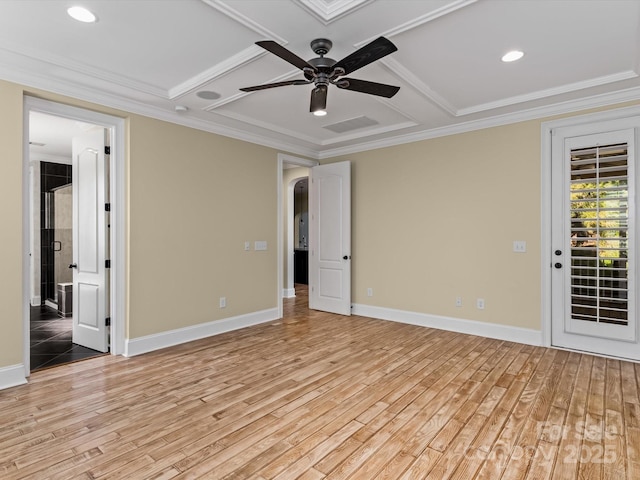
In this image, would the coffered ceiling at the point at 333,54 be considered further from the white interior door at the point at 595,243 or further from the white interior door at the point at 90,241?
the white interior door at the point at 90,241

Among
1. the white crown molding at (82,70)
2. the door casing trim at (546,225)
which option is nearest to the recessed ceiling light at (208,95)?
the white crown molding at (82,70)

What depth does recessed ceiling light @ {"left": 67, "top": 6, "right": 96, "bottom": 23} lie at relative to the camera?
7.71 feet

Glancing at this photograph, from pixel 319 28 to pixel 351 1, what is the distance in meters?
0.32

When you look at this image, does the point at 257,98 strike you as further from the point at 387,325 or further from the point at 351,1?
the point at 387,325

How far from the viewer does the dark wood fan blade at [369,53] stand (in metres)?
2.12

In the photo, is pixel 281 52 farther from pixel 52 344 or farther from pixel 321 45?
pixel 52 344

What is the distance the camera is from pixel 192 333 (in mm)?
4352

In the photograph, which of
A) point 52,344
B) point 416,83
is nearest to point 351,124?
point 416,83

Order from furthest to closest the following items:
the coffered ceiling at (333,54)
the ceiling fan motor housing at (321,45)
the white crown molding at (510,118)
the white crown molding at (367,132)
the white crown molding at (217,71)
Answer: the white crown molding at (367,132) → the white crown molding at (510,118) → the white crown molding at (217,71) → the ceiling fan motor housing at (321,45) → the coffered ceiling at (333,54)

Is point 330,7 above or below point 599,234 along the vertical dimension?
above

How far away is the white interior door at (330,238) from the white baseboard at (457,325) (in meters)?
0.45

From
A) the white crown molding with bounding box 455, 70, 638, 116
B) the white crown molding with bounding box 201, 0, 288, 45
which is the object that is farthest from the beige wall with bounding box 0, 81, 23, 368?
the white crown molding with bounding box 455, 70, 638, 116

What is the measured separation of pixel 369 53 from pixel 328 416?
8.10 feet

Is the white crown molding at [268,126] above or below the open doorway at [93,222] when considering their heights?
above
